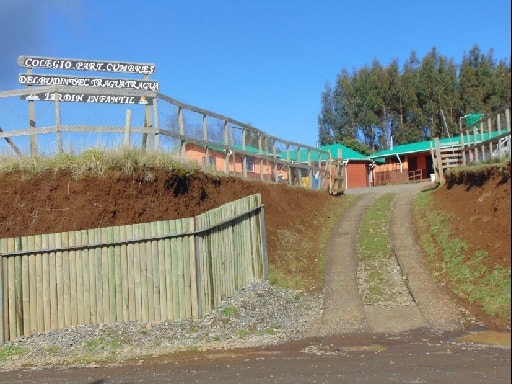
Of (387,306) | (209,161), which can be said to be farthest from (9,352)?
(209,161)

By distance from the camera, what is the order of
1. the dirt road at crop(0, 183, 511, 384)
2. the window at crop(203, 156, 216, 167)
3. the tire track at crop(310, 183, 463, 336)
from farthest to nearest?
the window at crop(203, 156, 216, 167) → the tire track at crop(310, 183, 463, 336) → the dirt road at crop(0, 183, 511, 384)

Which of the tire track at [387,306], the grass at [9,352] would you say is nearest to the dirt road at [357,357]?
the tire track at [387,306]

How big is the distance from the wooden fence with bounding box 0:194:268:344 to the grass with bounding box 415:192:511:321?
15.0 ft

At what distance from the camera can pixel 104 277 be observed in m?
10.8

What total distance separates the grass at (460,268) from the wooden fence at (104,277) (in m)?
4.58

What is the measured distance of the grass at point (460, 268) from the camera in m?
2.49

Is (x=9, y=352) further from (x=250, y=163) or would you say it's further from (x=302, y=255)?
(x=250, y=163)

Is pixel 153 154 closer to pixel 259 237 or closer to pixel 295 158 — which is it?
pixel 259 237

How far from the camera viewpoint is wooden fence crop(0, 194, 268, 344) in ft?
34.6

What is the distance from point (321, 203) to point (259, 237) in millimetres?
8720

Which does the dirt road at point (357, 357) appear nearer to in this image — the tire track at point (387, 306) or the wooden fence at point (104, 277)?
the tire track at point (387, 306)

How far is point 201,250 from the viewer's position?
36.9 ft

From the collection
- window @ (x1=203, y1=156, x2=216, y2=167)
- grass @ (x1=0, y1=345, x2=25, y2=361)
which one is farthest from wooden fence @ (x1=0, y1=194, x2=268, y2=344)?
window @ (x1=203, y1=156, x2=216, y2=167)

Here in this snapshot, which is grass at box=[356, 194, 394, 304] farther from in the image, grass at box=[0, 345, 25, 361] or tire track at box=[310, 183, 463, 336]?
grass at box=[0, 345, 25, 361]
